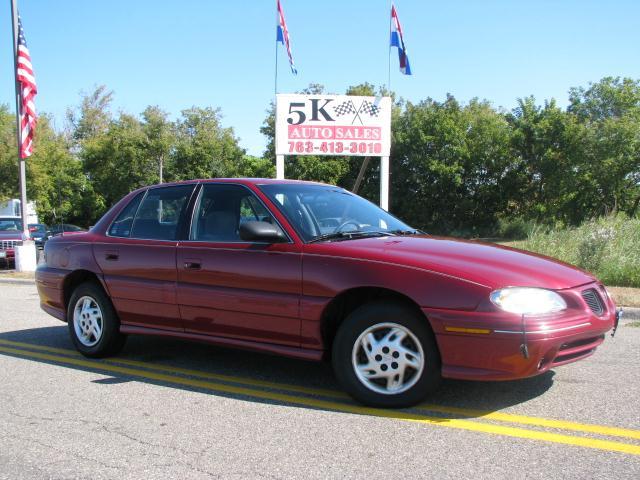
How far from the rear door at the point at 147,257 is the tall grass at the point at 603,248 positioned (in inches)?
317

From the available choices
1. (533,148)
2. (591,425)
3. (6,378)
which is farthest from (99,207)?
(591,425)

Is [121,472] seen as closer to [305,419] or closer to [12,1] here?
[305,419]

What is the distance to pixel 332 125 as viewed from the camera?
50.8 feet

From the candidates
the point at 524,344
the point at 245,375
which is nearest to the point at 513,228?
the point at 245,375

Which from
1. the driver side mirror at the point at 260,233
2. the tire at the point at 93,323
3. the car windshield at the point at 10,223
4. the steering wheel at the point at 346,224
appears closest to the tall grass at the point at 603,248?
the steering wheel at the point at 346,224

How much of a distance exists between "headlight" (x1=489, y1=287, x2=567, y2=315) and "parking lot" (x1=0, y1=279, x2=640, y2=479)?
2.49ft

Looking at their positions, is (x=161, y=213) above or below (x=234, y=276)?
above

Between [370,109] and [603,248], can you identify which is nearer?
[603,248]

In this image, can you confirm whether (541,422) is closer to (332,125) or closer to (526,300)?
(526,300)

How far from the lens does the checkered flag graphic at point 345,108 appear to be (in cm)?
Result: 1534

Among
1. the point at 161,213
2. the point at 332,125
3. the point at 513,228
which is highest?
the point at 332,125

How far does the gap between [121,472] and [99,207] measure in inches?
1879

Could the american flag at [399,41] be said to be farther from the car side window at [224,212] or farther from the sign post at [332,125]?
the car side window at [224,212]

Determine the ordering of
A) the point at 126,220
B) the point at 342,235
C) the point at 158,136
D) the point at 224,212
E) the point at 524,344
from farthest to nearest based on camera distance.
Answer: the point at 158,136 < the point at 126,220 < the point at 224,212 < the point at 342,235 < the point at 524,344
